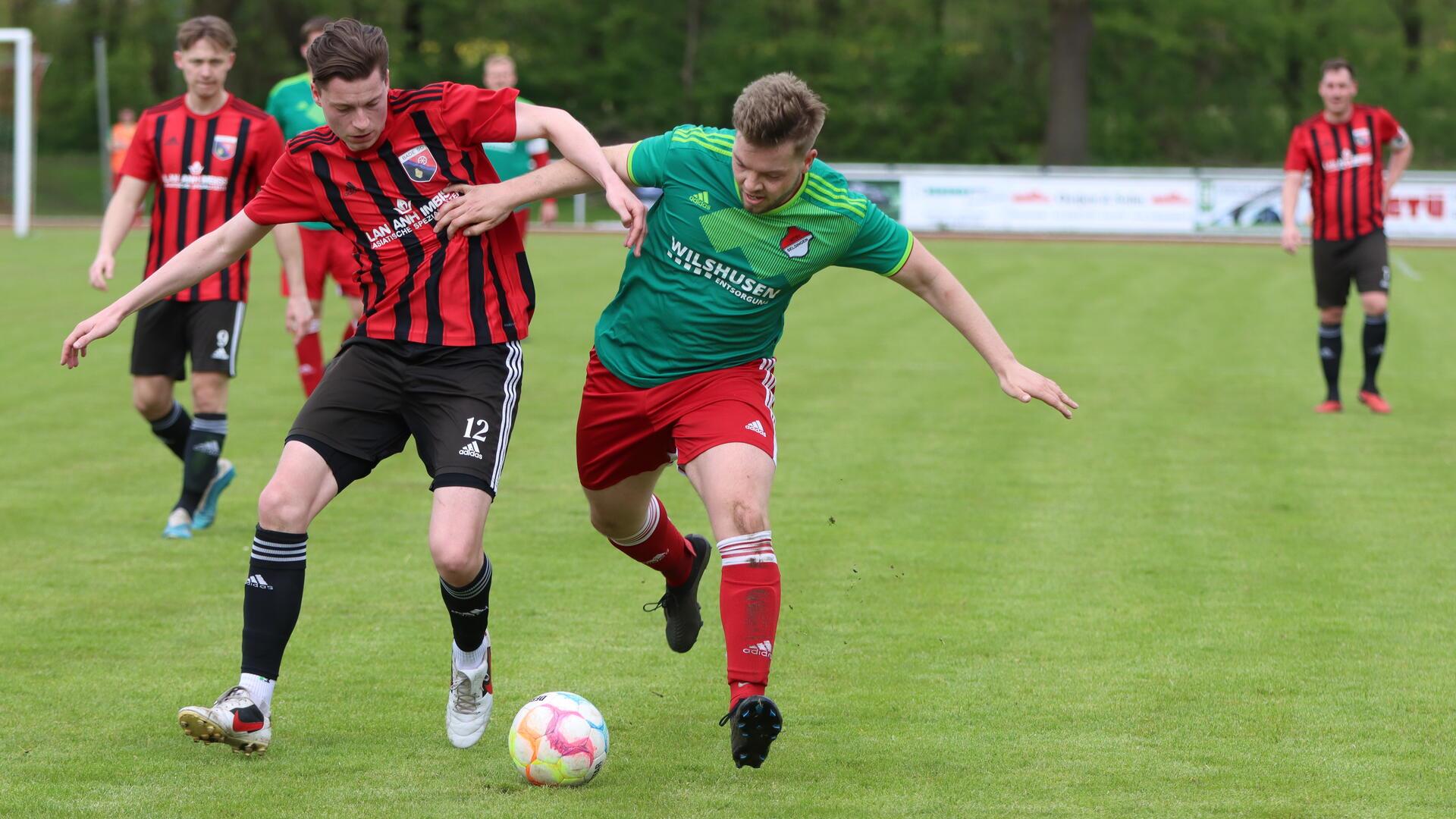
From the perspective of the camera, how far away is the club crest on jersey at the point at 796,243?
4.59 meters

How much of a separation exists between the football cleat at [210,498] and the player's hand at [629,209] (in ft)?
11.4

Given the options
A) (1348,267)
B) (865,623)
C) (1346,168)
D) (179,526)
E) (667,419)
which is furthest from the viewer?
(1348,267)

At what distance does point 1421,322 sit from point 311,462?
1476cm

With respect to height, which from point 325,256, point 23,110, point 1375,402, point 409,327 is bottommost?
point 23,110

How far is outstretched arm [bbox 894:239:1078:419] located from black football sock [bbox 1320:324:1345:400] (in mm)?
7137

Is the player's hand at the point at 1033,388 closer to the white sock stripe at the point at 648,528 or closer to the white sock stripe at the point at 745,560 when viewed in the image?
the white sock stripe at the point at 745,560

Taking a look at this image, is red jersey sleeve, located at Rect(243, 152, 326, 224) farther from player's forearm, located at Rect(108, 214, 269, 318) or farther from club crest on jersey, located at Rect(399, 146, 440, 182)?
club crest on jersey, located at Rect(399, 146, 440, 182)

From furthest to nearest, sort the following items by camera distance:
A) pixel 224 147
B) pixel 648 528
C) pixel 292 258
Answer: pixel 292 258 < pixel 224 147 < pixel 648 528

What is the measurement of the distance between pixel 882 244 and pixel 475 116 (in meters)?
1.17

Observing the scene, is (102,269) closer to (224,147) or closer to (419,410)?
(224,147)

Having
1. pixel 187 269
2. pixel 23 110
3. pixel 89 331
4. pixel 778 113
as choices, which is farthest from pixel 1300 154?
pixel 23 110

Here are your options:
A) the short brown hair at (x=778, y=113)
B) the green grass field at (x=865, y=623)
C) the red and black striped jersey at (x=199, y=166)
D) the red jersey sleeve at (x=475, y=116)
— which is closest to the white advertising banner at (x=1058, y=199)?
the green grass field at (x=865, y=623)

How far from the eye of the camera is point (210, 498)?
7328 millimetres

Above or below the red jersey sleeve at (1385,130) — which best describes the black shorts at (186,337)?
below
